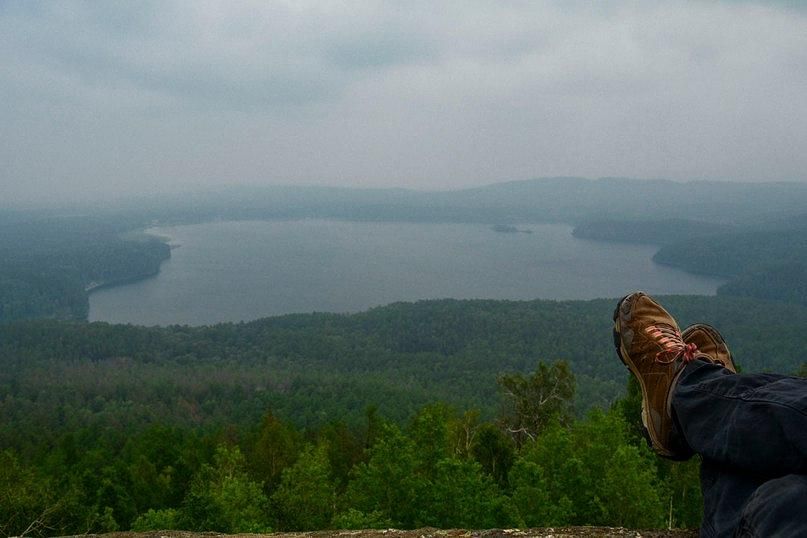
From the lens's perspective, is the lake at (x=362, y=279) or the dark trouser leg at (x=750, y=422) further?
the lake at (x=362, y=279)

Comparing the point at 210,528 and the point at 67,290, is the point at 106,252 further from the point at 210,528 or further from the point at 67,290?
the point at 210,528

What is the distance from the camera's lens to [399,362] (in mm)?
69812

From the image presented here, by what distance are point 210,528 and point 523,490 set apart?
6.00 m

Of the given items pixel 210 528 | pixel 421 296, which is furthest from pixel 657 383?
pixel 421 296

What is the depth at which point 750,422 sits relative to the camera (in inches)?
75.4

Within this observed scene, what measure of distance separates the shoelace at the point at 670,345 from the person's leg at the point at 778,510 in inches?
47.0

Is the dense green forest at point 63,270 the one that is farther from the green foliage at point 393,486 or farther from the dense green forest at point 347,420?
the green foliage at point 393,486

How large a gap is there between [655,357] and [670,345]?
118mm

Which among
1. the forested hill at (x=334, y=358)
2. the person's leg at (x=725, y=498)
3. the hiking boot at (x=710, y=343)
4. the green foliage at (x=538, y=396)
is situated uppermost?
the hiking boot at (x=710, y=343)

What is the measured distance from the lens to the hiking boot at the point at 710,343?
9.94 ft

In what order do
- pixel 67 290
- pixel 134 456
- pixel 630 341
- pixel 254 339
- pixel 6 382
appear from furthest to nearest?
pixel 67 290, pixel 254 339, pixel 6 382, pixel 134 456, pixel 630 341

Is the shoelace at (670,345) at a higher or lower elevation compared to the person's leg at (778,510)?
higher

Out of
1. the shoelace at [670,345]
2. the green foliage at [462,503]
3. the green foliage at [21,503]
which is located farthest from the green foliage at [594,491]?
the green foliage at [21,503]

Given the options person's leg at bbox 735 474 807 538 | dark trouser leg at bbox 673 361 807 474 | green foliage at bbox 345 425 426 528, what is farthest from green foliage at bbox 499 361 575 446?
A: person's leg at bbox 735 474 807 538
